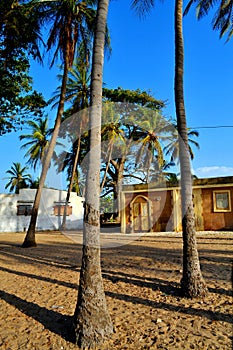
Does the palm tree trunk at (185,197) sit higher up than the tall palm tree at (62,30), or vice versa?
the tall palm tree at (62,30)

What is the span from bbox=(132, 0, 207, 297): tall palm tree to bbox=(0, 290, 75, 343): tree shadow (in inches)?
83.1

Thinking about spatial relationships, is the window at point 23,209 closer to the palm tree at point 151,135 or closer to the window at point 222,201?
the palm tree at point 151,135

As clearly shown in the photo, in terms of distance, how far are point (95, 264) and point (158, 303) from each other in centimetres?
167

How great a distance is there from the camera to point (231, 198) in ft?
54.6

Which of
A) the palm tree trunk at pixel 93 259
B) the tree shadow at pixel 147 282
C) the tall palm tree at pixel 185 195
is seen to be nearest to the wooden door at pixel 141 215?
the tree shadow at pixel 147 282

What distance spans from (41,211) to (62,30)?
16801mm

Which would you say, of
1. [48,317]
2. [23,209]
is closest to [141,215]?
[23,209]

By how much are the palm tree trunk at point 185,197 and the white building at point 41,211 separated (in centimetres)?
2165

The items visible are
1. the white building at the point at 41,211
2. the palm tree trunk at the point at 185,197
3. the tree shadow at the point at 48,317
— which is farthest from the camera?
the white building at the point at 41,211

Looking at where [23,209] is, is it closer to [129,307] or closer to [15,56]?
[15,56]

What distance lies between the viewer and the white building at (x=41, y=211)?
80.9 feet

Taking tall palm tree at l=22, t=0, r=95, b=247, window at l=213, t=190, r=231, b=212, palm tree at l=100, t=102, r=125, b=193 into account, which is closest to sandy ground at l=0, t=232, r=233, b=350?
tall palm tree at l=22, t=0, r=95, b=247

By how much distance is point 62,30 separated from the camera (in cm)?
1277

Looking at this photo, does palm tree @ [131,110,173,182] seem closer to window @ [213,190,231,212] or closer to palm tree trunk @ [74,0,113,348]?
window @ [213,190,231,212]
